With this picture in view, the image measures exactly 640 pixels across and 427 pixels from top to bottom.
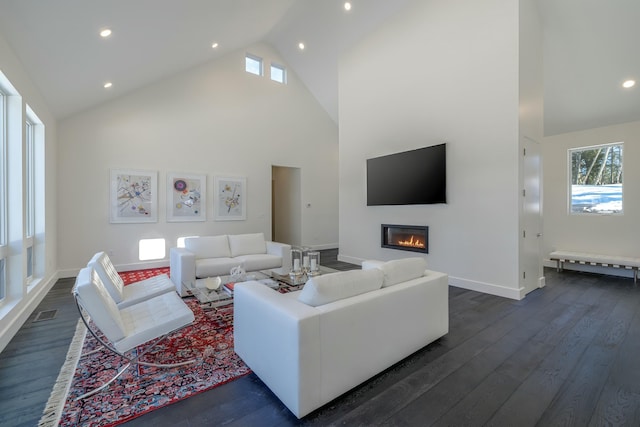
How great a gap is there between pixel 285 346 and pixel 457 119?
170 inches

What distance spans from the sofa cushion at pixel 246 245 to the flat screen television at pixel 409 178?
236 centimetres

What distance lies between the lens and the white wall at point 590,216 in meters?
5.01

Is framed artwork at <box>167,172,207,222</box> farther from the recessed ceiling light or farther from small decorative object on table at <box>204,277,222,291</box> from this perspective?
the recessed ceiling light

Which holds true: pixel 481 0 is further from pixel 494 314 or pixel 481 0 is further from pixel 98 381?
pixel 98 381

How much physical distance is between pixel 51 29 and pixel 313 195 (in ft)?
21.0

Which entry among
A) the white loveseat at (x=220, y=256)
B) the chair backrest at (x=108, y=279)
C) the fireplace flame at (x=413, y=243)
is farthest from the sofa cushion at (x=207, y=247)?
the fireplace flame at (x=413, y=243)

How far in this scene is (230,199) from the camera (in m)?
6.90

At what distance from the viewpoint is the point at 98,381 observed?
2.07 meters

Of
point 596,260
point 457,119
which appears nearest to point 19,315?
point 457,119

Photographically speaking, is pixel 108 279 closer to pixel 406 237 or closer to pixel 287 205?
pixel 406 237

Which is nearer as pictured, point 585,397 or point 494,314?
point 585,397

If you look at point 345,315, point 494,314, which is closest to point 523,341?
point 494,314

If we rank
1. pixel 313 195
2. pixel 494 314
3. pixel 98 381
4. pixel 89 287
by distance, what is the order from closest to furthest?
1. pixel 89 287
2. pixel 98 381
3. pixel 494 314
4. pixel 313 195

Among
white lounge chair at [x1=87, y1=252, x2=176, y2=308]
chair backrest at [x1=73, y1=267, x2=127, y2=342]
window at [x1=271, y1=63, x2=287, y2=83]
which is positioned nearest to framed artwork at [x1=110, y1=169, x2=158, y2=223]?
white lounge chair at [x1=87, y1=252, x2=176, y2=308]
